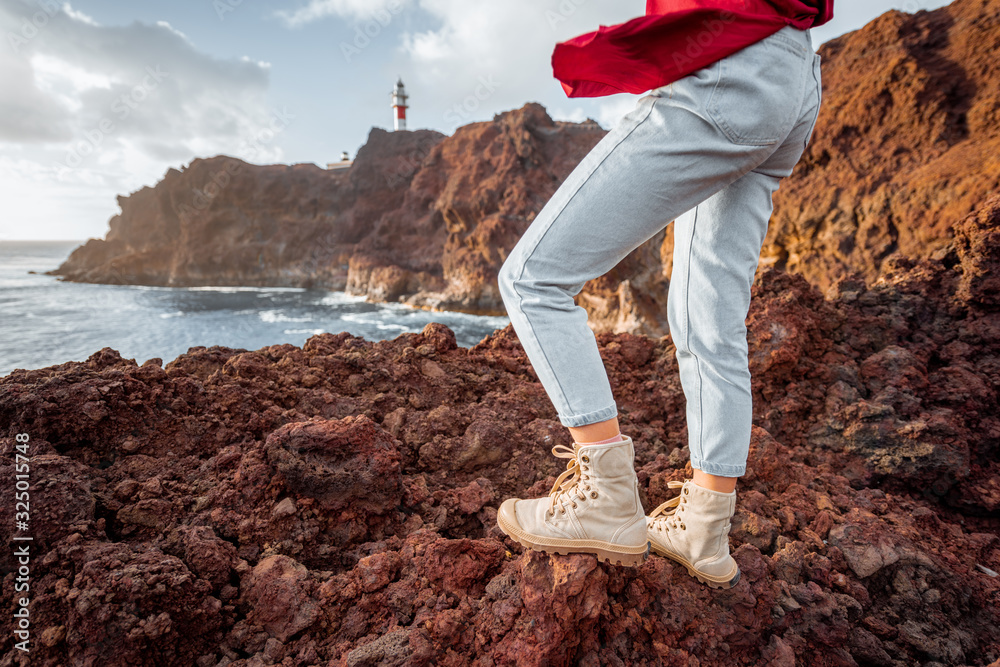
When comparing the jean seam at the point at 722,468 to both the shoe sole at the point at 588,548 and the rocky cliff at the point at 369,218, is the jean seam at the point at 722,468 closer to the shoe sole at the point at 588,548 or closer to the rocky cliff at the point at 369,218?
the shoe sole at the point at 588,548

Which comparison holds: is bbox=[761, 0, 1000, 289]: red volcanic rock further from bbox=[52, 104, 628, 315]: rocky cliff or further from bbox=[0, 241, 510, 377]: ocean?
bbox=[52, 104, 628, 315]: rocky cliff

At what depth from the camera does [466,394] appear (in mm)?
2215

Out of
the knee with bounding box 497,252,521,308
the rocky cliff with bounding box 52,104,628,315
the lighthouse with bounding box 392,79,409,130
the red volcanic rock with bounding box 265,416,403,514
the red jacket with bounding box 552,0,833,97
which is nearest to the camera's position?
the red jacket with bounding box 552,0,833,97

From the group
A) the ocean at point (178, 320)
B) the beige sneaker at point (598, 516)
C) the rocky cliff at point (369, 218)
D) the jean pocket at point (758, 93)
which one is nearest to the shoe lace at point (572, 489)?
the beige sneaker at point (598, 516)

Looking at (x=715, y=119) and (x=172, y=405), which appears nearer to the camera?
(x=715, y=119)

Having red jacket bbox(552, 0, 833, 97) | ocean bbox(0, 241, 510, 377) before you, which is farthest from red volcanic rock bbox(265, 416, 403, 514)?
ocean bbox(0, 241, 510, 377)

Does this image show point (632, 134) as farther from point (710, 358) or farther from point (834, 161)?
point (834, 161)

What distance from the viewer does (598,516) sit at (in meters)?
1.02

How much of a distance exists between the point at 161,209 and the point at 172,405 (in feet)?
168

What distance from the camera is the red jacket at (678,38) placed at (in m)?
0.82

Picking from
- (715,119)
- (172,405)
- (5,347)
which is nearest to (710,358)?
(715,119)

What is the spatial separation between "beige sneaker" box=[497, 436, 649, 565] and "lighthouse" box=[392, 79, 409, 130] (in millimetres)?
48032

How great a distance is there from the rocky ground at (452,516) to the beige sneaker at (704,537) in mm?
67

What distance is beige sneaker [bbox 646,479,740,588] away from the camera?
1.08 m
